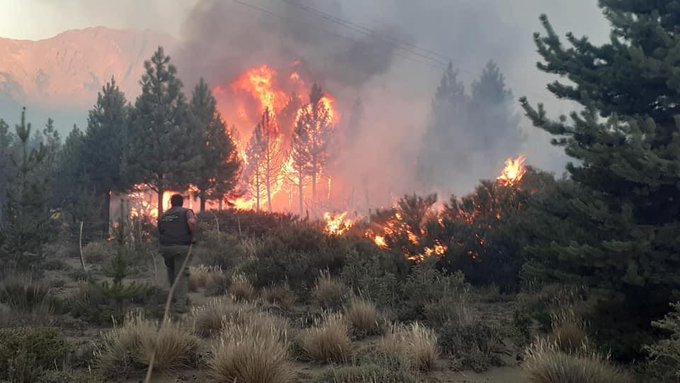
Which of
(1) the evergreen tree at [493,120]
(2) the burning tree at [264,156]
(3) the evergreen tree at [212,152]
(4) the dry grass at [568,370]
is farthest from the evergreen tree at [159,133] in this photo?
(1) the evergreen tree at [493,120]

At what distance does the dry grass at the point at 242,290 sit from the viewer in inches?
409

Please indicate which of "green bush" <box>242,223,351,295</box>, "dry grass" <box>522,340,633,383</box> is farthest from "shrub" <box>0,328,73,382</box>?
"green bush" <box>242,223,351,295</box>

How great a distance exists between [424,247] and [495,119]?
6288 centimetres

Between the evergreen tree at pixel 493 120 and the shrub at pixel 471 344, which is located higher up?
the evergreen tree at pixel 493 120

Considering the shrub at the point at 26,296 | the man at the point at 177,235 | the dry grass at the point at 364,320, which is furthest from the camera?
the man at the point at 177,235

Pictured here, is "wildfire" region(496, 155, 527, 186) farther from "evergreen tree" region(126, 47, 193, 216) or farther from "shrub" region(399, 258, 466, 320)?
"evergreen tree" region(126, 47, 193, 216)

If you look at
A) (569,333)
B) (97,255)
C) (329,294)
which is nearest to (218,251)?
(97,255)

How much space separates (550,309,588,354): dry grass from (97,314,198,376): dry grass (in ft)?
14.4

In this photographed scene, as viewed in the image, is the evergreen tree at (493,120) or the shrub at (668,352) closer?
the shrub at (668,352)

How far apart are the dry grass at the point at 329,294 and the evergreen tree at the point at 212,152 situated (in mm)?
25263

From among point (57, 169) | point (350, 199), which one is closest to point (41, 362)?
point (57, 169)

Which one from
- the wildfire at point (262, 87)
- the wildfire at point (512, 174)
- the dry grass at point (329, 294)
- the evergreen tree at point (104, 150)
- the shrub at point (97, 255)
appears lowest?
the dry grass at point (329, 294)

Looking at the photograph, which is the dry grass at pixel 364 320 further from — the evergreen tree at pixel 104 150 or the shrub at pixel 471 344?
the evergreen tree at pixel 104 150

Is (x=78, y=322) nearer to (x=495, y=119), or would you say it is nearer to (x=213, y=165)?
(x=213, y=165)
